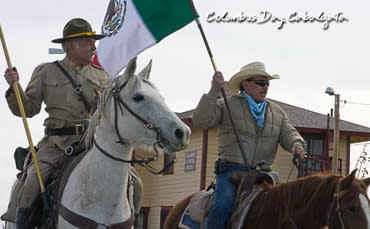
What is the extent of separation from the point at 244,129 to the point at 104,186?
94.2 inches

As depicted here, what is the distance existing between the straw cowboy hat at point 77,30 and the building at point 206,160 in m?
26.5

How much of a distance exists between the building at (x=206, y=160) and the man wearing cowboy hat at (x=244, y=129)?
83.8 feet

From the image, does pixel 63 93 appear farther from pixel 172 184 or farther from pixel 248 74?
pixel 172 184

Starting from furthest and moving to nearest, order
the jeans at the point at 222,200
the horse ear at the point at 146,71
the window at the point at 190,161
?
the window at the point at 190,161
the jeans at the point at 222,200
the horse ear at the point at 146,71

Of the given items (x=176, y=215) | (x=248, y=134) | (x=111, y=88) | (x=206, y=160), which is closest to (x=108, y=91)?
(x=111, y=88)

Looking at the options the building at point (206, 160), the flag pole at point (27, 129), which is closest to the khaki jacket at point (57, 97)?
the flag pole at point (27, 129)

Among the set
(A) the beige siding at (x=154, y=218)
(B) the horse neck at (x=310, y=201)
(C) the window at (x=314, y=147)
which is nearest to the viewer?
(B) the horse neck at (x=310, y=201)

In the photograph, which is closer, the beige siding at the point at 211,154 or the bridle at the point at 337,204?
the bridle at the point at 337,204

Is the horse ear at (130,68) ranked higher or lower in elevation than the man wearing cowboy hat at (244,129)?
higher

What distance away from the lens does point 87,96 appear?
391 inches

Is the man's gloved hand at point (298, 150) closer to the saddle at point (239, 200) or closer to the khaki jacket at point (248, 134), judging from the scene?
the khaki jacket at point (248, 134)

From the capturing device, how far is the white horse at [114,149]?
27.6 ft

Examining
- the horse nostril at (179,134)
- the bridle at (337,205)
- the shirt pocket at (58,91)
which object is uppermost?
the shirt pocket at (58,91)

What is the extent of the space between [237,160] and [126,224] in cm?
215
